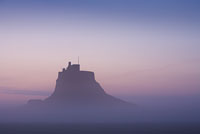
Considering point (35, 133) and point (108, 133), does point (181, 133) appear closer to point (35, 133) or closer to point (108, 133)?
point (108, 133)

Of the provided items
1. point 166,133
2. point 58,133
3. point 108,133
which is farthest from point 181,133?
point 58,133

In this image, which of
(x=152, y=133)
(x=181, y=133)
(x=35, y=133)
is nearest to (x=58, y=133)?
(x=35, y=133)

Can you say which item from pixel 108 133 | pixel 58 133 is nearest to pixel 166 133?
pixel 108 133

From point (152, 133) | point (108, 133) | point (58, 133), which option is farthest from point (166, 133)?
point (58, 133)

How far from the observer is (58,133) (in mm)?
122750

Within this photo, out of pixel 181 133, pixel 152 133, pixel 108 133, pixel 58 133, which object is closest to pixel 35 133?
pixel 58 133

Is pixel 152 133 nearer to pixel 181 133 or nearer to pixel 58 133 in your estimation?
pixel 181 133

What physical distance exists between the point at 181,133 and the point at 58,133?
36.4 m

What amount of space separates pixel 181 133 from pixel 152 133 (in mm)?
8612

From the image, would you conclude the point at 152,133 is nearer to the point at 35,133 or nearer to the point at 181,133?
the point at 181,133

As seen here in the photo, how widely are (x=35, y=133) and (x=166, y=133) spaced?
38724mm

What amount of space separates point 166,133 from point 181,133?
14.9 feet

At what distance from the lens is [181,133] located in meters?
127

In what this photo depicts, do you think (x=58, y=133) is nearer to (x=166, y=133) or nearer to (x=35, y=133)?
(x=35, y=133)
